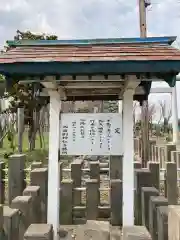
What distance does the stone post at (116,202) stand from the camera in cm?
563

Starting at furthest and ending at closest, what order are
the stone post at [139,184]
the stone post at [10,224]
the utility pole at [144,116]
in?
1. the utility pole at [144,116]
2. the stone post at [139,184]
3. the stone post at [10,224]

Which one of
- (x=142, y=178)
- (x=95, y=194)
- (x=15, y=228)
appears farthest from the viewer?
(x=95, y=194)

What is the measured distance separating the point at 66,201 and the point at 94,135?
2.21 m

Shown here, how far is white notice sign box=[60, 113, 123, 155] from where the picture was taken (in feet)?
13.5

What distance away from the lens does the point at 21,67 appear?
3.48 meters

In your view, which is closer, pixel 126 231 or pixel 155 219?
pixel 126 231

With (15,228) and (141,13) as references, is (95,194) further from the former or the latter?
(141,13)

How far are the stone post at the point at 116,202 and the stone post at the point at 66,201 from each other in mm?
741

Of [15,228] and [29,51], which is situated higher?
[29,51]

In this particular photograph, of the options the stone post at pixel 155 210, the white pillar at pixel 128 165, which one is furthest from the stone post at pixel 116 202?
the stone post at pixel 155 210

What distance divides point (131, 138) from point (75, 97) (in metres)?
1.65

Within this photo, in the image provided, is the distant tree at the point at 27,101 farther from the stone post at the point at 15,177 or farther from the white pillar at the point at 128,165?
the white pillar at the point at 128,165

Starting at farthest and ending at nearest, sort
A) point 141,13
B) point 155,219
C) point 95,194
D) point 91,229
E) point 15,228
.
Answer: point 141,13 → point 95,194 → point 155,219 → point 15,228 → point 91,229

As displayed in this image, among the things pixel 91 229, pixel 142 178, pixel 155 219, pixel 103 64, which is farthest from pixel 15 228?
pixel 142 178
